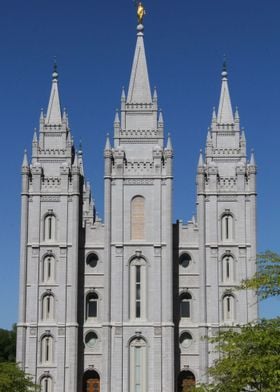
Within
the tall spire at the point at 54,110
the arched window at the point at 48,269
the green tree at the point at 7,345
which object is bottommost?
the green tree at the point at 7,345

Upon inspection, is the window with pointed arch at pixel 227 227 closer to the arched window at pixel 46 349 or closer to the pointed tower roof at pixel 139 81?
the pointed tower roof at pixel 139 81

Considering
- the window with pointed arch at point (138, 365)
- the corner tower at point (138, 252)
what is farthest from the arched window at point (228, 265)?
the window with pointed arch at point (138, 365)

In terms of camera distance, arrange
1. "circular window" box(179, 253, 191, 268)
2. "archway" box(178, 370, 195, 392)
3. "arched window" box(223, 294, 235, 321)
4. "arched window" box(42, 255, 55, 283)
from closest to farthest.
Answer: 1. "archway" box(178, 370, 195, 392)
2. "arched window" box(223, 294, 235, 321)
3. "arched window" box(42, 255, 55, 283)
4. "circular window" box(179, 253, 191, 268)

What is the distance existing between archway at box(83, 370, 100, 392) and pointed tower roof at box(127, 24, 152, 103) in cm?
2280

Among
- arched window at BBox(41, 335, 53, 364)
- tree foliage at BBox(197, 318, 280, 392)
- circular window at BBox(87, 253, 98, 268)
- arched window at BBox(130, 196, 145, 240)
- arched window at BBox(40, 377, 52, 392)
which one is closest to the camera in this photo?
tree foliage at BBox(197, 318, 280, 392)

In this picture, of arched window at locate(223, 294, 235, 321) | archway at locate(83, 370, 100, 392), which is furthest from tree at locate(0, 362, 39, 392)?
arched window at locate(223, 294, 235, 321)

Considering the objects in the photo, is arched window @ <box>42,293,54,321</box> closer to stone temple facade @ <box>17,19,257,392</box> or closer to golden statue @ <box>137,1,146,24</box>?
stone temple facade @ <box>17,19,257,392</box>

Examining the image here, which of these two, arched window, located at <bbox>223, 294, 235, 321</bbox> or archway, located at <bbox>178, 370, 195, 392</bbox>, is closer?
archway, located at <bbox>178, 370, 195, 392</bbox>

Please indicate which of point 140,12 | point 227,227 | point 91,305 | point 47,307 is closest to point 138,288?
point 91,305

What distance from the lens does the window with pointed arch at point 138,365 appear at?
65812mm

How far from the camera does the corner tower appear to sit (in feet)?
216

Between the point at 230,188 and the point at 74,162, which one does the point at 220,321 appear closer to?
the point at 230,188

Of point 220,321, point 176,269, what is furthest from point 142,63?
point 220,321

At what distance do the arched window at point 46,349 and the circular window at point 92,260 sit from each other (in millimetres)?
6687
